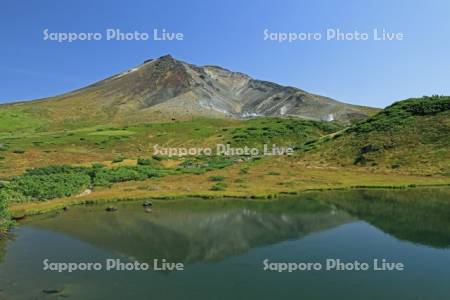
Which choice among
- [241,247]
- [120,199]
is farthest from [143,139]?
[241,247]

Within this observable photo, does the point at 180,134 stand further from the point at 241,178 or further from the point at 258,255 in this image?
the point at 258,255

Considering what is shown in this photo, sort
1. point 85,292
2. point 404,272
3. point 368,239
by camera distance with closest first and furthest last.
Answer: point 85,292, point 404,272, point 368,239

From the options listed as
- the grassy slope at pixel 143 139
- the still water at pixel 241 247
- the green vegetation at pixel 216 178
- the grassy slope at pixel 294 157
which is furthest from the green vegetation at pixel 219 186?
the grassy slope at pixel 143 139

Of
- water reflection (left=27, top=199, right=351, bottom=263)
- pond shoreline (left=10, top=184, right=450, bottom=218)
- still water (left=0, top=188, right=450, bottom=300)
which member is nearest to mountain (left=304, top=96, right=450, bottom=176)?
pond shoreline (left=10, top=184, right=450, bottom=218)

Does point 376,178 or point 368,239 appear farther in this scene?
point 376,178

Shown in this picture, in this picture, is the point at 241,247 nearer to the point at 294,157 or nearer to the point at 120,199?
the point at 120,199

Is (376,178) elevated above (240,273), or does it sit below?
above

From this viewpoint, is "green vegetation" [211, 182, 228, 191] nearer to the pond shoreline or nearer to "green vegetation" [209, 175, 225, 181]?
the pond shoreline

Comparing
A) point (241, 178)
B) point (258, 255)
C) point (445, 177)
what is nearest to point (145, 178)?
point (241, 178)
